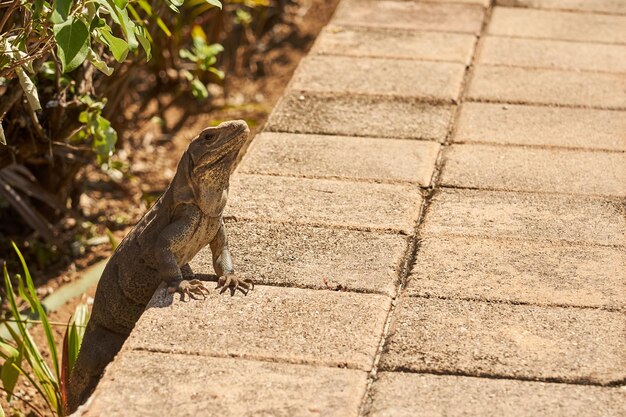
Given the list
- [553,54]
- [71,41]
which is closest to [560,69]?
[553,54]

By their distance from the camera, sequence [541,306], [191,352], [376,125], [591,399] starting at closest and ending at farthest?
[591,399]
[191,352]
[541,306]
[376,125]

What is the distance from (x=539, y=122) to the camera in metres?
5.47

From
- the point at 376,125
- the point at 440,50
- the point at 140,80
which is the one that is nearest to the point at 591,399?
the point at 376,125

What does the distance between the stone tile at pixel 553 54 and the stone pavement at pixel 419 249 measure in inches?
0.7

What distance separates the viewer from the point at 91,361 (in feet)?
13.0

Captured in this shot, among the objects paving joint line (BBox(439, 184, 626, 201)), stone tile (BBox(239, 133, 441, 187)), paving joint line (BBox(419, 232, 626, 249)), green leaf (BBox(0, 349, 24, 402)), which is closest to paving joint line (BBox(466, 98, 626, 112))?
stone tile (BBox(239, 133, 441, 187))

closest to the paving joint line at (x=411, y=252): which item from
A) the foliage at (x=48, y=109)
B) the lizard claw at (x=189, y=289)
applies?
the lizard claw at (x=189, y=289)

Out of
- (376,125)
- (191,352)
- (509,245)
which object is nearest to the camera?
(191,352)

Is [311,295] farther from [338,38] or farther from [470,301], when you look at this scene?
[338,38]

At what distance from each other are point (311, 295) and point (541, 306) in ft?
2.63

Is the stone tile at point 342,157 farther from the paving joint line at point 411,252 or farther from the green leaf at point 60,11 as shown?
the green leaf at point 60,11

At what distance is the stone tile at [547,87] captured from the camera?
5.76 meters

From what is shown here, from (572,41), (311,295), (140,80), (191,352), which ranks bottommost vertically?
(191,352)

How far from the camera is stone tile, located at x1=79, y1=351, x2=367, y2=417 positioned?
3.12 meters
